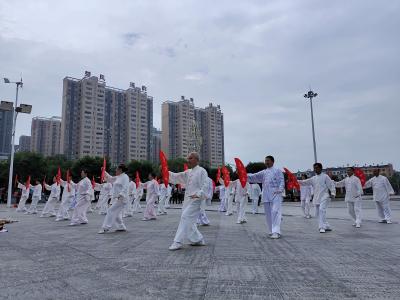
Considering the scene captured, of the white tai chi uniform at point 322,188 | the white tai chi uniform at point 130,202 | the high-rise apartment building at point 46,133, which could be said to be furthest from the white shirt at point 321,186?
the high-rise apartment building at point 46,133

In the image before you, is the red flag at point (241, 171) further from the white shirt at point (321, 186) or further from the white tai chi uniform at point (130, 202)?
the white tai chi uniform at point (130, 202)

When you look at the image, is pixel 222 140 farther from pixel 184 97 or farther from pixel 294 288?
pixel 294 288

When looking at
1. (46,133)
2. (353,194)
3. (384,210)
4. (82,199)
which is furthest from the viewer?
(46,133)

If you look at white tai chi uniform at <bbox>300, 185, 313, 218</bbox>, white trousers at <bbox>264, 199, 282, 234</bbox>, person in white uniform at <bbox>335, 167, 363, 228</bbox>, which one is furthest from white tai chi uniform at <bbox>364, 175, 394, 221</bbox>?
white trousers at <bbox>264, 199, 282, 234</bbox>

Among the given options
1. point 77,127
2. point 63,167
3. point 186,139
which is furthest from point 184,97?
point 63,167

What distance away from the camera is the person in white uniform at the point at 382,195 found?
43.5 feet

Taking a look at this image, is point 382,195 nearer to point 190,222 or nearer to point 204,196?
point 204,196

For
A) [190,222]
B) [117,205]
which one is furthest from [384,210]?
[117,205]

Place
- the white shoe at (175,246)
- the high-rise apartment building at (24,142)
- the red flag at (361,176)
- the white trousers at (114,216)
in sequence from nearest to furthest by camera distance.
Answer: the white shoe at (175,246) → the white trousers at (114,216) → the red flag at (361,176) → the high-rise apartment building at (24,142)

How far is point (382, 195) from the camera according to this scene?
13492mm

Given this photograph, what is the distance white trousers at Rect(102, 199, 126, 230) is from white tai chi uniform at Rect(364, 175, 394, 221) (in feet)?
31.7

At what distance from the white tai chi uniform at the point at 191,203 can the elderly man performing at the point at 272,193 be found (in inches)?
87.9

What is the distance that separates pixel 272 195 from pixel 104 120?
3174 inches

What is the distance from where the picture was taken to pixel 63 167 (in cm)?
5650
